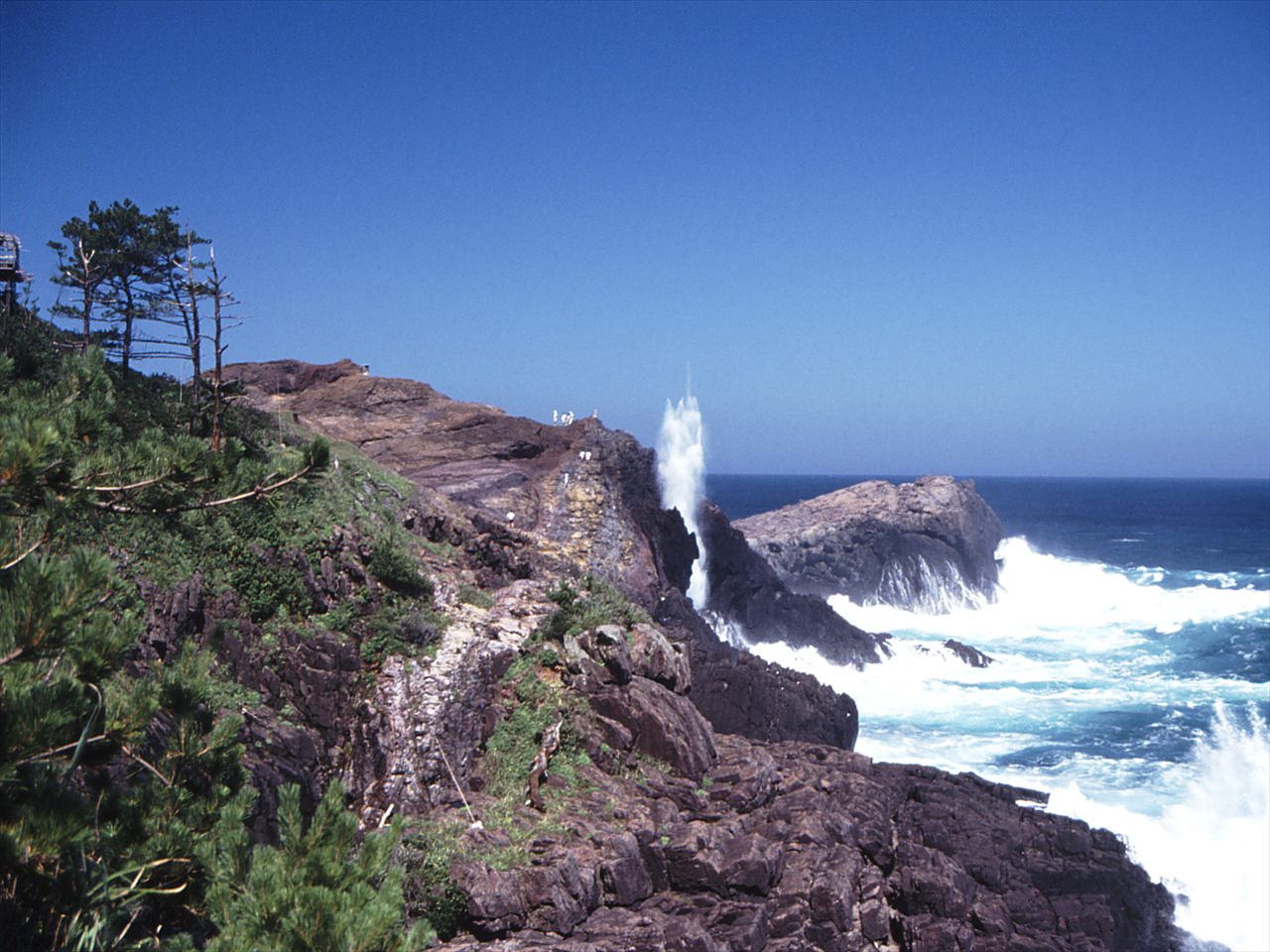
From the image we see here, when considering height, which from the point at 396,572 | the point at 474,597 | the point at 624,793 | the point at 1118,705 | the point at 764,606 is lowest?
the point at 1118,705

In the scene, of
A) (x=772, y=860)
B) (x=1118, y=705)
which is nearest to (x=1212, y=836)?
(x=1118, y=705)

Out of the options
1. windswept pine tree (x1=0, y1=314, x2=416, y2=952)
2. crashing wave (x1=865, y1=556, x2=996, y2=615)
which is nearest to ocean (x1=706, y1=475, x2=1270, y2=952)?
crashing wave (x1=865, y1=556, x2=996, y2=615)

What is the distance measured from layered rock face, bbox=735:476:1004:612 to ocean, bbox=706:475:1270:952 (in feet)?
3.67

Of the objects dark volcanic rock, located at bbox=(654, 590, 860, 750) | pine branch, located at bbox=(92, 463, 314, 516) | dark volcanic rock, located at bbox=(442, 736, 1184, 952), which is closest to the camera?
pine branch, located at bbox=(92, 463, 314, 516)

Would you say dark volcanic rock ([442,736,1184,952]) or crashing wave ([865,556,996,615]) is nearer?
dark volcanic rock ([442,736,1184,952])

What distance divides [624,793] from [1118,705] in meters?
21.7

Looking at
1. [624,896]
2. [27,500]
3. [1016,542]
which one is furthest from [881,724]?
[1016,542]

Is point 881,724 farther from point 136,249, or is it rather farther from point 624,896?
point 136,249

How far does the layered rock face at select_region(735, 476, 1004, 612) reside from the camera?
47.1 metres

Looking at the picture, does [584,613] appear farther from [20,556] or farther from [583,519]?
[20,556]

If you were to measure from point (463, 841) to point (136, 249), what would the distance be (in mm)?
15894

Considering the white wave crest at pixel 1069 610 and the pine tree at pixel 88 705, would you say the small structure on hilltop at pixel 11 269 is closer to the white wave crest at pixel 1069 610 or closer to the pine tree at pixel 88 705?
the pine tree at pixel 88 705

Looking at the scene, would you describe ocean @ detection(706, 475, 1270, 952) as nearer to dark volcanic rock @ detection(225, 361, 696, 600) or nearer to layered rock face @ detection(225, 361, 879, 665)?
layered rock face @ detection(225, 361, 879, 665)

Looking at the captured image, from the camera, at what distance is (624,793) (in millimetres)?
12758
